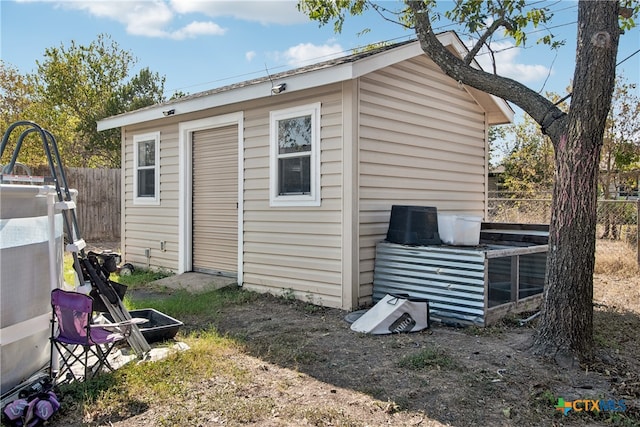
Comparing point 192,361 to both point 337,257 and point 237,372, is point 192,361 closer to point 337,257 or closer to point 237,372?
point 237,372

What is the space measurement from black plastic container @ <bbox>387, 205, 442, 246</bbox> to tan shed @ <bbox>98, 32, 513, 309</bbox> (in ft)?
1.14

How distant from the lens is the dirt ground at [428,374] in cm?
288

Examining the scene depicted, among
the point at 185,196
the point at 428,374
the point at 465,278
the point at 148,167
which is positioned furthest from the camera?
the point at 148,167

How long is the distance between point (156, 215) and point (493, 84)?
20.3 feet

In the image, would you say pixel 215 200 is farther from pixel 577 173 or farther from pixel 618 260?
pixel 618 260

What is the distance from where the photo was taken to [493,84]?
13.8ft

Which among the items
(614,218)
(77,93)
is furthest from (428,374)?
(77,93)

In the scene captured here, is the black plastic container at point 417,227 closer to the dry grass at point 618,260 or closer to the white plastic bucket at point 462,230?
the white plastic bucket at point 462,230

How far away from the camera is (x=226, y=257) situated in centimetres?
735

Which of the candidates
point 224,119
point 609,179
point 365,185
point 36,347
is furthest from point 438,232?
point 609,179

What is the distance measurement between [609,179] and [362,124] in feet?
34.2

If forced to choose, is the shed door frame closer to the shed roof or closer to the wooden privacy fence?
the shed roof

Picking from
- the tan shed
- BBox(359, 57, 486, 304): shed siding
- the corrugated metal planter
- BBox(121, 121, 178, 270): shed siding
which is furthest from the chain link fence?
BBox(121, 121, 178, 270): shed siding

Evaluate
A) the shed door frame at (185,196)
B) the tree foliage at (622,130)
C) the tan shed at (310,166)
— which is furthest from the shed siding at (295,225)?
the tree foliage at (622,130)
